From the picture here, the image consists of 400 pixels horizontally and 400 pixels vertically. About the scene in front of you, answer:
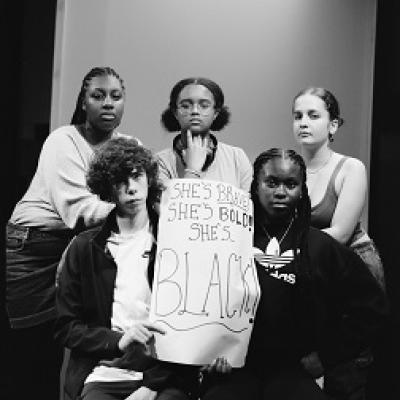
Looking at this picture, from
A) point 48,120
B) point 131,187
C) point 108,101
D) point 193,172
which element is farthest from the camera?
point 48,120

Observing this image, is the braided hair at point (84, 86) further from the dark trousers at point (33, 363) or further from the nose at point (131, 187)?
the dark trousers at point (33, 363)

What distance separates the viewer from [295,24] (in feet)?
8.75

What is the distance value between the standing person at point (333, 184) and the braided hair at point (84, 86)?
649mm

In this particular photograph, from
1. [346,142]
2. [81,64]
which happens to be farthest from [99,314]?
[346,142]

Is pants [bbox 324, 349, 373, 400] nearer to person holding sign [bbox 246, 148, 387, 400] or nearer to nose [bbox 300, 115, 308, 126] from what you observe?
person holding sign [bbox 246, 148, 387, 400]

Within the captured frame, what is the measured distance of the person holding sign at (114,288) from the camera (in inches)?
80.0

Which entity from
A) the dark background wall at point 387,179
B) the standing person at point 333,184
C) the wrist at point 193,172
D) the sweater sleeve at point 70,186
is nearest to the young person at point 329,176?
the standing person at point 333,184

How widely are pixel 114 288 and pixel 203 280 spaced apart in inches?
10.4

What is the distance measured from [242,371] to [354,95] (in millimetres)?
1150

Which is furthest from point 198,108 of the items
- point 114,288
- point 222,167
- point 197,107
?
point 114,288

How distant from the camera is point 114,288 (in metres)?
2.09

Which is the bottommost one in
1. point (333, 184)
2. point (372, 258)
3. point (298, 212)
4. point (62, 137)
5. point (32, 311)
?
point (32, 311)

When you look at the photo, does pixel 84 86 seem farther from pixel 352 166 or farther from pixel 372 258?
pixel 372 258

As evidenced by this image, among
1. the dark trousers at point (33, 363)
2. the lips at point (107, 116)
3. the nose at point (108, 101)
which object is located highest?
the nose at point (108, 101)
